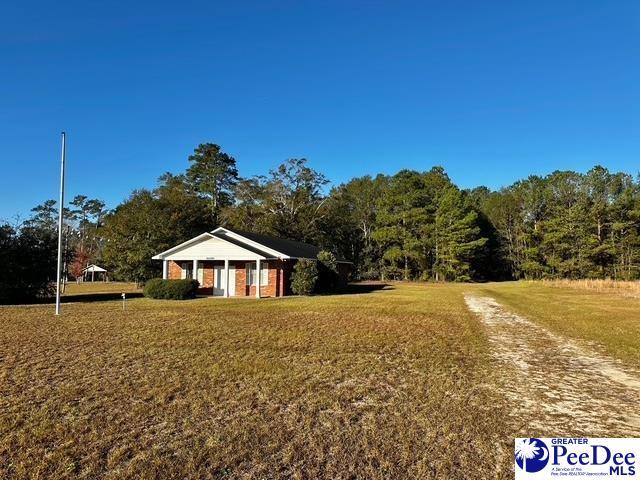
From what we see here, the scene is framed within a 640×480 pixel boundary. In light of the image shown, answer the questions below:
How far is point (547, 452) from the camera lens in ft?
12.8

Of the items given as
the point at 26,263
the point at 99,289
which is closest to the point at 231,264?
the point at 26,263

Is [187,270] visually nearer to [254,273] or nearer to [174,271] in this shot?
[174,271]

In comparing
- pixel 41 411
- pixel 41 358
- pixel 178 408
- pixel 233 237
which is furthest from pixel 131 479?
pixel 233 237

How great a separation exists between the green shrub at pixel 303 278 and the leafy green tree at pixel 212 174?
3510 cm

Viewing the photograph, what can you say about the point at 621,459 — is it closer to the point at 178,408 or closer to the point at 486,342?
the point at 178,408

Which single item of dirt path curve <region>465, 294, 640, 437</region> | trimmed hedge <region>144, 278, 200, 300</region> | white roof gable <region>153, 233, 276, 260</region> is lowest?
dirt path curve <region>465, 294, 640, 437</region>

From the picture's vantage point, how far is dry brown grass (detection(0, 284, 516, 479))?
4027 mm

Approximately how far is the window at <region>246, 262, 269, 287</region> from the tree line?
13.9 meters

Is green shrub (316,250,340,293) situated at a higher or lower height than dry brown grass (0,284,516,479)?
higher

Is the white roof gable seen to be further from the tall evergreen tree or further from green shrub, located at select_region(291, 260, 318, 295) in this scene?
the tall evergreen tree

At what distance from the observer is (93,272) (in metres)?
67.4

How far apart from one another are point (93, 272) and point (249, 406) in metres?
70.0

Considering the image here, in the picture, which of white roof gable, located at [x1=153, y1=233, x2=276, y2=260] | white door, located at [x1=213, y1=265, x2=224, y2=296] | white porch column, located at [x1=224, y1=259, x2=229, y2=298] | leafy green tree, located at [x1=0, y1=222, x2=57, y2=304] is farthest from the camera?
white door, located at [x1=213, y1=265, x2=224, y2=296]

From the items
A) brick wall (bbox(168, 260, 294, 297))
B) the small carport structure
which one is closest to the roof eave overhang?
brick wall (bbox(168, 260, 294, 297))
